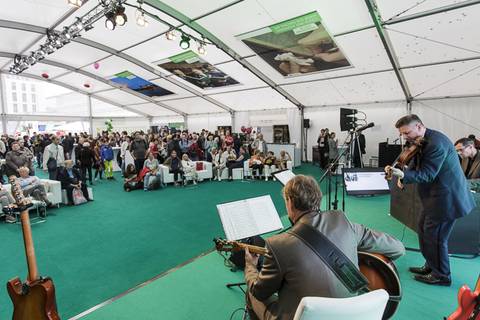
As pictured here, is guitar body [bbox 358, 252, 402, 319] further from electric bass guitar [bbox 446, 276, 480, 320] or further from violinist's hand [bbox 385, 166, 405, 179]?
violinist's hand [bbox 385, 166, 405, 179]

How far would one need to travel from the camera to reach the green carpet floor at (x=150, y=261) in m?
2.33

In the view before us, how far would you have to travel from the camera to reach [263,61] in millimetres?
8594

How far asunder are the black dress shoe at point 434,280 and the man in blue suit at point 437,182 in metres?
0.15

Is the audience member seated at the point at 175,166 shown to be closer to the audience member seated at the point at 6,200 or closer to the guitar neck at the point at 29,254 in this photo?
the audience member seated at the point at 6,200

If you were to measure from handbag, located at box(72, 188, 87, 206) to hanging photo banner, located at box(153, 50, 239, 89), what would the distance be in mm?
5637

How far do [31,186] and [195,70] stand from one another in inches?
275

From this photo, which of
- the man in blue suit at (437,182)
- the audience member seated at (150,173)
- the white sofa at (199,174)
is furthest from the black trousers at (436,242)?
the white sofa at (199,174)

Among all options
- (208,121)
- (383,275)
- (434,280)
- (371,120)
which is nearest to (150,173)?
(434,280)

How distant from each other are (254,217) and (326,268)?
124cm

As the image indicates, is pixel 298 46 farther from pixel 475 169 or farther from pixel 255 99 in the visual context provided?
pixel 475 169

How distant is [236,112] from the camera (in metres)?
14.5

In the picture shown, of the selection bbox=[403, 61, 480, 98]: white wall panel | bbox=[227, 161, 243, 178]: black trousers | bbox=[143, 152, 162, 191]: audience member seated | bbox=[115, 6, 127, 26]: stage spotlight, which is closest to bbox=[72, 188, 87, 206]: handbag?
bbox=[143, 152, 162, 191]: audience member seated

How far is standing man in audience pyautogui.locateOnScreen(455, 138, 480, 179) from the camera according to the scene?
3.50m

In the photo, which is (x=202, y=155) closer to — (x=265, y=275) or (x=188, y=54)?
(x=188, y=54)
